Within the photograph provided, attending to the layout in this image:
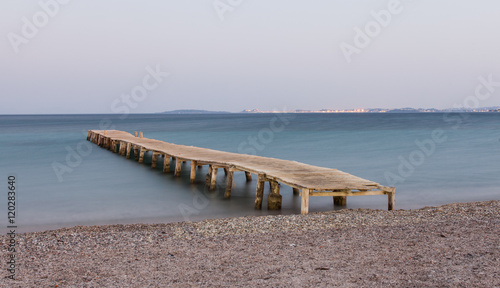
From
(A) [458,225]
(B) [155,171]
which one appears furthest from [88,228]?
(B) [155,171]

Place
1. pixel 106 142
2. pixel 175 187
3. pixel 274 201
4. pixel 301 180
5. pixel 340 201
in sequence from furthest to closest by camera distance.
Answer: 1. pixel 106 142
2. pixel 175 187
3. pixel 340 201
4. pixel 274 201
5. pixel 301 180

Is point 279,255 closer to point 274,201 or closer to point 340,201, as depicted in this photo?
point 274,201

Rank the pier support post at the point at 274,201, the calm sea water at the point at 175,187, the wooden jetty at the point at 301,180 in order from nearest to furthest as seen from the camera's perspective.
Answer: the wooden jetty at the point at 301,180, the pier support post at the point at 274,201, the calm sea water at the point at 175,187

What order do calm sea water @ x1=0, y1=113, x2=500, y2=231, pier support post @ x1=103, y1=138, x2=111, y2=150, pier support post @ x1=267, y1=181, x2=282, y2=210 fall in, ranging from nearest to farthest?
pier support post @ x1=267, y1=181, x2=282, y2=210, calm sea water @ x1=0, y1=113, x2=500, y2=231, pier support post @ x1=103, y1=138, x2=111, y2=150

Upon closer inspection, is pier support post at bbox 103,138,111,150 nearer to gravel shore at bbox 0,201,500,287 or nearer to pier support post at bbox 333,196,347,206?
pier support post at bbox 333,196,347,206

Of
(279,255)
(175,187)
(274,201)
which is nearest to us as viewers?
(279,255)

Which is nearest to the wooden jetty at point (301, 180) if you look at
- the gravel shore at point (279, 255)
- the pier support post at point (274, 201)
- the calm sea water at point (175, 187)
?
the pier support post at point (274, 201)

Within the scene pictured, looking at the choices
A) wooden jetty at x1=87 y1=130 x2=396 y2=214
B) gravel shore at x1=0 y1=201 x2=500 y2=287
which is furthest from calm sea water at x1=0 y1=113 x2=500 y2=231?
gravel shore at x1=0 y1=201 x2=500 y2=287

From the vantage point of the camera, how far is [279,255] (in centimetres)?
601

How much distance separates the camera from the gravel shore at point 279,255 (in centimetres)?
507

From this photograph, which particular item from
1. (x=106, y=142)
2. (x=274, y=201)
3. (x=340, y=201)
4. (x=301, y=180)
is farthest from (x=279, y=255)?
(x=106, y=142)

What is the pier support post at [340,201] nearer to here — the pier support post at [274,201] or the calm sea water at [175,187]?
the calm sea water at [175,187]

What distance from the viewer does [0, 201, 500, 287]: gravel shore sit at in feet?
16.6

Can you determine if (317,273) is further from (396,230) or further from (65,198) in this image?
(65,198)
